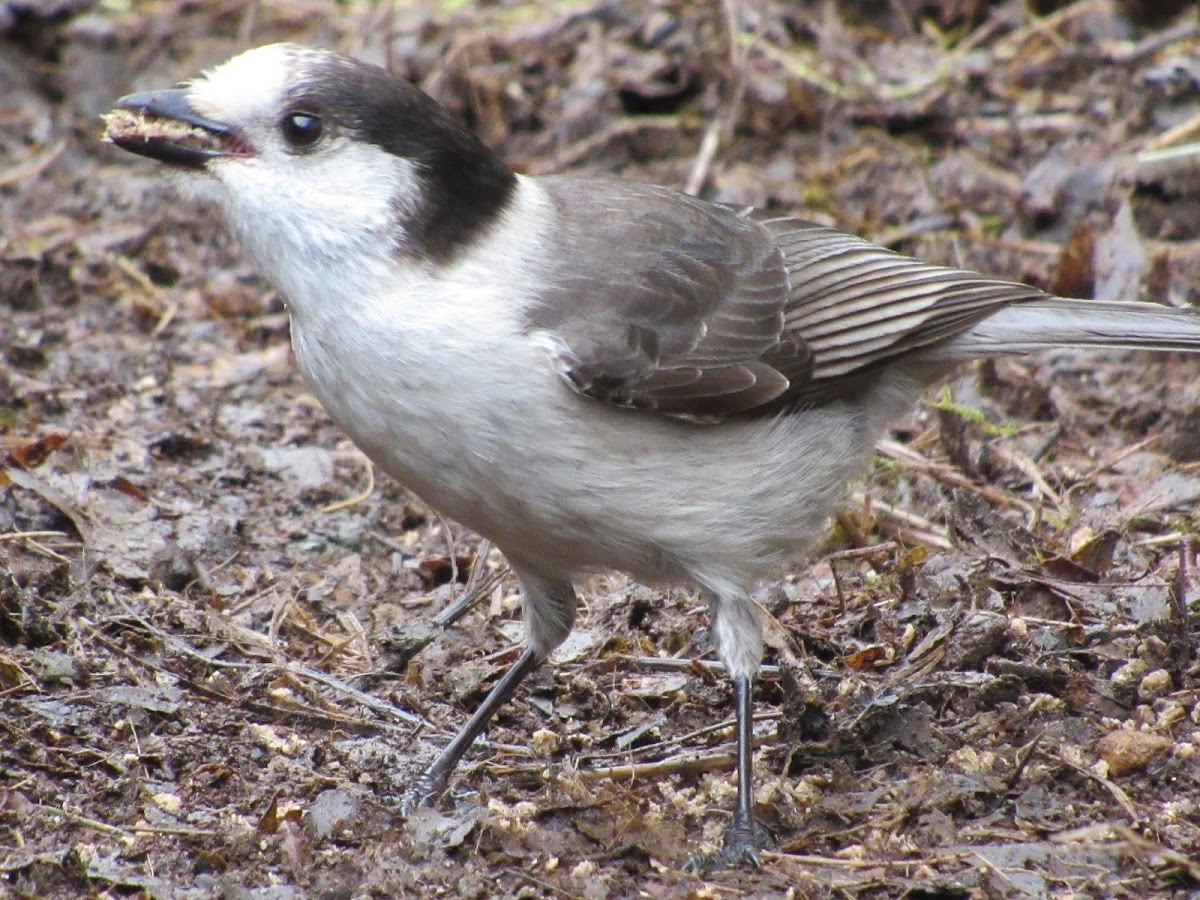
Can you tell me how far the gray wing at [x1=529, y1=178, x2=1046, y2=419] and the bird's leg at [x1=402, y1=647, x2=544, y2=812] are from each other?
1128mm

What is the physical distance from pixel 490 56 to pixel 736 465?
5630 mm

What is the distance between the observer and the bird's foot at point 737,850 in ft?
14.4

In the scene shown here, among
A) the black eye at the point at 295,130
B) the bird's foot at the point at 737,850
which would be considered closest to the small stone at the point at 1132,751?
the bird's foot at the point at 737,850

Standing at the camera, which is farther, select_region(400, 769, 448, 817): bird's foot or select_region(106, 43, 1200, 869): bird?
select_region(400, 769, 448, 817): bird's foot

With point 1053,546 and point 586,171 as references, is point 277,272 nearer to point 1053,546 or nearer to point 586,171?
point 1053,546

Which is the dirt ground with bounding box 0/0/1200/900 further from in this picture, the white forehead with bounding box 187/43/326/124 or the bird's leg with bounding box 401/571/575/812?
the white forehead with bounding box 187/43/326/124

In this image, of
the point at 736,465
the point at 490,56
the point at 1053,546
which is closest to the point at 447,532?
the point at 736,465

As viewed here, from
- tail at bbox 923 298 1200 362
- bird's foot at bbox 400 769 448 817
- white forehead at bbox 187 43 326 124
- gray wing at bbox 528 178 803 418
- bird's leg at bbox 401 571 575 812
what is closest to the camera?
white forehead at bbox 187 43 326 124

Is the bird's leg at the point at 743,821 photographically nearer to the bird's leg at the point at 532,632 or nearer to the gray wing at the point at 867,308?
the bird's leg at the point at 532,632

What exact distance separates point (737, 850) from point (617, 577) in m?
2.05

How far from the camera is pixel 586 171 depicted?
29.8 ft

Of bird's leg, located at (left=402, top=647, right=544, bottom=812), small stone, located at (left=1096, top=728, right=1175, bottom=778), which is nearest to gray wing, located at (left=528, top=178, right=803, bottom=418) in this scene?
bird's leg, located at (left=402, top=647, right=544, bottom=812)

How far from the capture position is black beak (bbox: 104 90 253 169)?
448cm

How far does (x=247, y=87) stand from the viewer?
4531 mm
